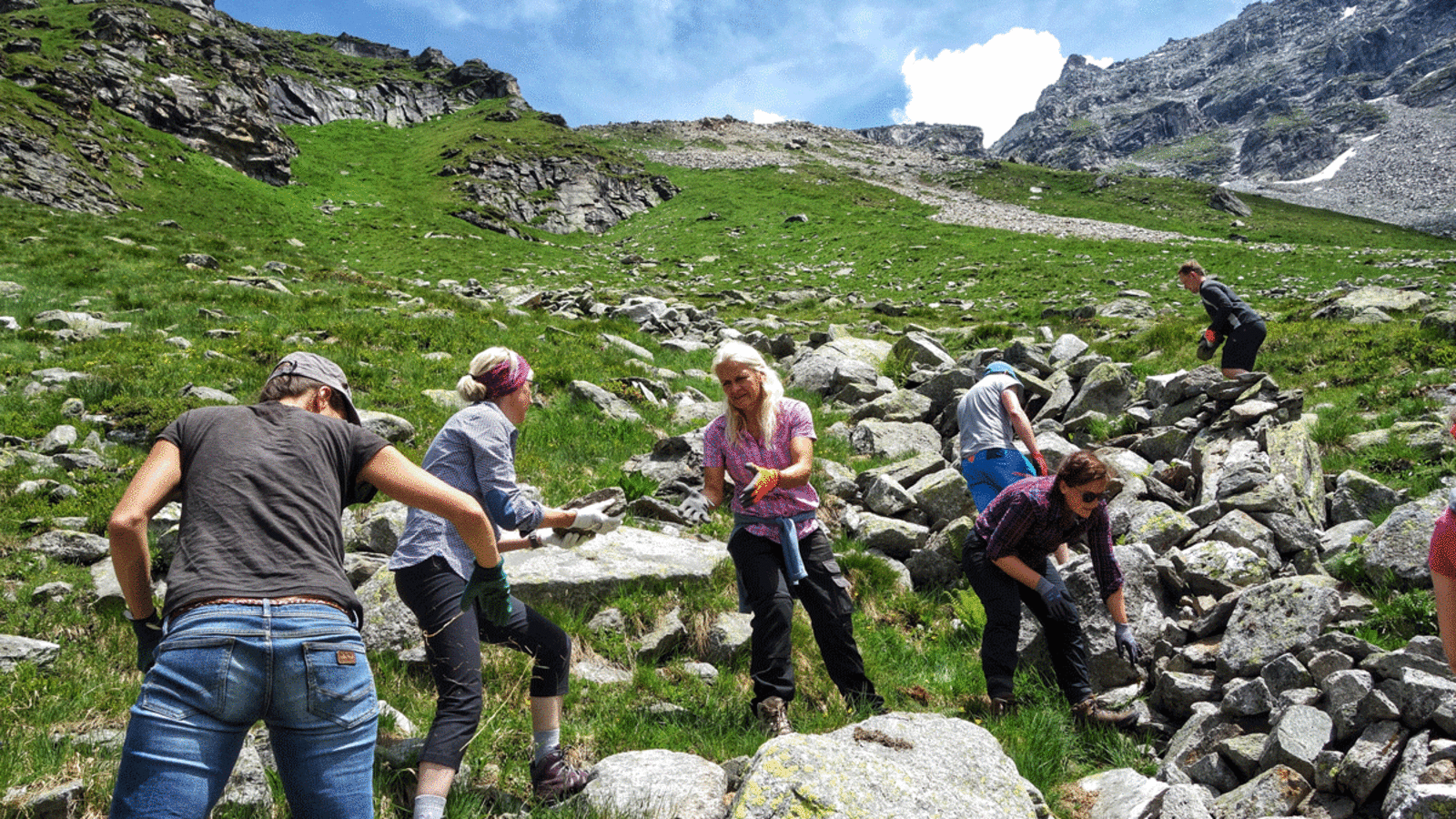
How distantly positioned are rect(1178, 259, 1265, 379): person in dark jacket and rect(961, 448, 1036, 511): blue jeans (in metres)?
6.06

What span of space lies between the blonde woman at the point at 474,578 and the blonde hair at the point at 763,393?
1.34 m

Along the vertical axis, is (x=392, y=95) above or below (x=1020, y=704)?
above

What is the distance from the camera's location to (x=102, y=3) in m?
56.2

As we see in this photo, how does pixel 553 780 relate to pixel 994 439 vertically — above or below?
below

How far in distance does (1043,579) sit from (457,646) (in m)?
4.40

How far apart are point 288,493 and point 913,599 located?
6464 millimetres

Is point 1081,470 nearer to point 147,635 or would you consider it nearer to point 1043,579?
point 1043,579

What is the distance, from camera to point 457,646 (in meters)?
4.05

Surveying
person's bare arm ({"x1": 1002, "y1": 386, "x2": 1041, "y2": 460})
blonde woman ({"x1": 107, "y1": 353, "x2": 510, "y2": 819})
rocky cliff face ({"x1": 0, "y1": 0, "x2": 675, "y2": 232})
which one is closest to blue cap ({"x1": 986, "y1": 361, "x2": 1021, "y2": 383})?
person's bare arm ({"x1": 1002, "y1": 386, "x2": 1041, "y2": 460})

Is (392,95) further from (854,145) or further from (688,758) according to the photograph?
(688,758)

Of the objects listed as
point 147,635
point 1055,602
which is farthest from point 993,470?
point 147,635

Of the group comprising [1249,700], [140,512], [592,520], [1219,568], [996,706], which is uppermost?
[140,512]

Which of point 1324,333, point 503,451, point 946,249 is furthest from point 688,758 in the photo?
point 946,249

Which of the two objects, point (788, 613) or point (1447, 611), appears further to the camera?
point (788, 613)
